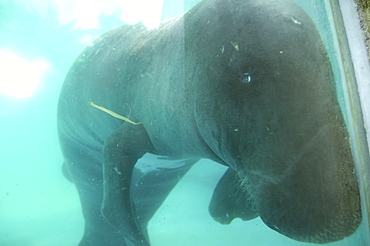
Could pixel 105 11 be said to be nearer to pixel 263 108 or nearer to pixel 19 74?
pixel 19 74

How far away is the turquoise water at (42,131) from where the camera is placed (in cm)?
689

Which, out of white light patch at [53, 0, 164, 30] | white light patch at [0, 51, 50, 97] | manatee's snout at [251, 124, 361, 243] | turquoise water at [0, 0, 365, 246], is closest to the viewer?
manatee's snout at [251, 124, 361, 243]

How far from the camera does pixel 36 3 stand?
786 cm

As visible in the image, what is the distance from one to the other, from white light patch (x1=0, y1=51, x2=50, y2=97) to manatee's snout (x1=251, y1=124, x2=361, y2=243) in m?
7.76

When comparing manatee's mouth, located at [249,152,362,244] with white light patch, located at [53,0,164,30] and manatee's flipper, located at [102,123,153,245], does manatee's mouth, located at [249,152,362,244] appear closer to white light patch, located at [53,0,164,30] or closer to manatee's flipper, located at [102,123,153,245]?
manatee's flipper, located at [102,123,153,245]

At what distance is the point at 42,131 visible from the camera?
869cm

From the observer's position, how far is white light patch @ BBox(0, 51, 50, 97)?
24.4 ft

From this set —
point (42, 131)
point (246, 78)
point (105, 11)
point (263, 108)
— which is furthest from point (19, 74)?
point (263, 108)

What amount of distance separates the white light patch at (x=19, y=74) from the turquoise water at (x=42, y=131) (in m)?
0.02

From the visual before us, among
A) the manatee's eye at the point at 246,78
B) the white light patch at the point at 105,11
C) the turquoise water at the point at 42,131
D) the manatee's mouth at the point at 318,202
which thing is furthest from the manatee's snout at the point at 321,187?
the white light patch at the point at 105,11

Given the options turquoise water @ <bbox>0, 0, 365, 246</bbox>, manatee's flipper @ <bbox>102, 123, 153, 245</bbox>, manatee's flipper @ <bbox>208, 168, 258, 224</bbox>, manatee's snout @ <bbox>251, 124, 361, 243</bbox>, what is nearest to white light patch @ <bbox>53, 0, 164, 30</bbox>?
turquoise water @ <bbox>0, 0, 365, 246</bbox>

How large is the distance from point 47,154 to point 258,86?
38.1 ft

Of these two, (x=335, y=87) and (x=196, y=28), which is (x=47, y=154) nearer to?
(x=196, y=28)

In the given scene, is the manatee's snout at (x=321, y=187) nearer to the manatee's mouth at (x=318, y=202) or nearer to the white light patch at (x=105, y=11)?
the manatee's mouth at (x=318, y=202)
